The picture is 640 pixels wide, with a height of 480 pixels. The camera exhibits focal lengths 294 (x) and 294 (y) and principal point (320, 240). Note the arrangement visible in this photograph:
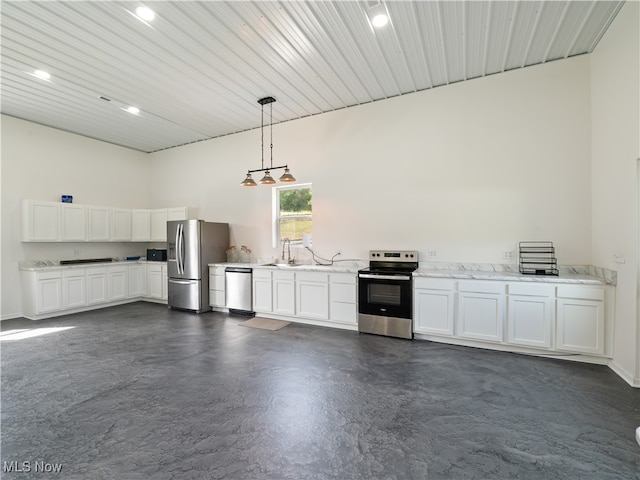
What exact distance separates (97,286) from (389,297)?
18.6ft

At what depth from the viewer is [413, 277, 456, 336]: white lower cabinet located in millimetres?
3750

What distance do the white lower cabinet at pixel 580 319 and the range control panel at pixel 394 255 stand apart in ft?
5.67

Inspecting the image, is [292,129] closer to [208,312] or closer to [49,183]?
[208,312]

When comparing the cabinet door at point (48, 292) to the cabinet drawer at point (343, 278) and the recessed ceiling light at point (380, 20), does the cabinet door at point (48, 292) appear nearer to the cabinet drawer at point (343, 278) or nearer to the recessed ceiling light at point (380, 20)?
the cabinet drawer at point (343, 278)

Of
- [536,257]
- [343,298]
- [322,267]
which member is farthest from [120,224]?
[536,257]

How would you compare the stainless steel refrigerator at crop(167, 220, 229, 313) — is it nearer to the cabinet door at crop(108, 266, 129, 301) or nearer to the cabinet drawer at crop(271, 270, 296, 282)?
the cabinet door at crop(108, 266, 129, 301)

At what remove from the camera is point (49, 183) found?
223 inches

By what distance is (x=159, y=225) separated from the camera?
22.1ft

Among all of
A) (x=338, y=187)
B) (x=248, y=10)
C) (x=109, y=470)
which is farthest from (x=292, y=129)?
(x=109, y=470)

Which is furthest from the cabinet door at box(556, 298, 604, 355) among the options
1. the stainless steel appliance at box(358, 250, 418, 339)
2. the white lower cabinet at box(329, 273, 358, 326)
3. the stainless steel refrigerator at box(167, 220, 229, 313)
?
the stainless steel refrigerator at box(167, 220, 229, 313)

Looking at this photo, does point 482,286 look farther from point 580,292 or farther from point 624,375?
point 624,375

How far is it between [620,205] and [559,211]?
2.55 feet

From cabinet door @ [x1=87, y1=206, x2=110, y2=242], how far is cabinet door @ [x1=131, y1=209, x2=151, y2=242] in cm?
55

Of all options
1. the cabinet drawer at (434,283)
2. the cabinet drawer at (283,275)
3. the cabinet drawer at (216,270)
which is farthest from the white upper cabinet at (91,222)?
the cabinet drawer at (434,283)
